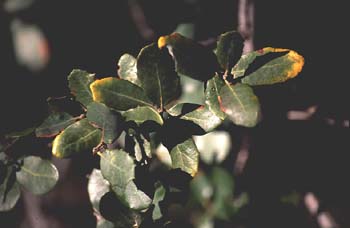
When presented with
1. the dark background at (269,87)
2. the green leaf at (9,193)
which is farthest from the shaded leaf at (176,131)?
the dark background at (269,87)

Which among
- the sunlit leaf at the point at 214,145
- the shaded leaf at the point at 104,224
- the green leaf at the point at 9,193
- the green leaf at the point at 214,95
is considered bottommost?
the sunlit leaf at the point at 214,145

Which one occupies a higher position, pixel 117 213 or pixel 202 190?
pixel 117 213

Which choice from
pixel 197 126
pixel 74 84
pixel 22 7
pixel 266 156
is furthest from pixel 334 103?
pixel 22 7

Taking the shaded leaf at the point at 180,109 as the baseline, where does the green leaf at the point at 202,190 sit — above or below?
below

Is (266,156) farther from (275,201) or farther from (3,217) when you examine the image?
(3,217)

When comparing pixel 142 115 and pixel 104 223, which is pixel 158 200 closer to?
pixel 104 223

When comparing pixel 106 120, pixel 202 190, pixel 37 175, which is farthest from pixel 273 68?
pixel 202 190

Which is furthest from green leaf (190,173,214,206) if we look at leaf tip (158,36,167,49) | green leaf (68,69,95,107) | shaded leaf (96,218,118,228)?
leaf tip (158,36,167,49)

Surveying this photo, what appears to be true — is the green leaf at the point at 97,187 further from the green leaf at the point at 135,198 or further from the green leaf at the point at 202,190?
the green leaf at the point at 202,190
